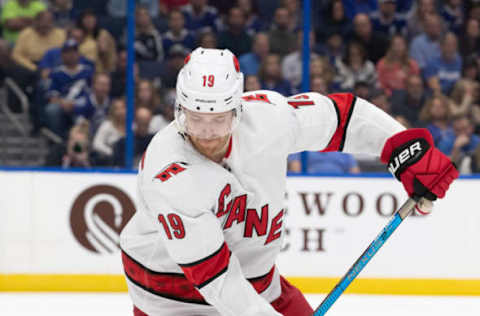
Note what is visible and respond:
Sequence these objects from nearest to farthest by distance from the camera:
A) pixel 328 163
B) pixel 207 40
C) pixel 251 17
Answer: pixel 328 163 < pixel 207 40 < pixel 251 17


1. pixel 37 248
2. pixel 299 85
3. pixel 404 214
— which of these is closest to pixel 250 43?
pixel 299 85

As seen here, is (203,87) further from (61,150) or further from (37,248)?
(61,150)

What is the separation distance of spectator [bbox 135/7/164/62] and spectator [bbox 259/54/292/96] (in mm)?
748

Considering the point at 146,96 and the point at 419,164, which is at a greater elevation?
the point at 419,164

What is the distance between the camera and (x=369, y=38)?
5406 mm

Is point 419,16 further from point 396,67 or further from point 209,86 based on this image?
point 209,86

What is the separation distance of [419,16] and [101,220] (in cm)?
273

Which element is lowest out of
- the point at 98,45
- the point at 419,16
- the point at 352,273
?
the point at 98,45

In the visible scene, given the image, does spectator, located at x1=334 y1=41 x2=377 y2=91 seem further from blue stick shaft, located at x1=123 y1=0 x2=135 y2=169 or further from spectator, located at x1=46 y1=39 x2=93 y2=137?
spectator, located at x1=46 y1=39 x2=93 y2=137

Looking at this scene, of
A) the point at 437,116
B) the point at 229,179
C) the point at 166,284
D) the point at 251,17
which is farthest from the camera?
the point at 251,17

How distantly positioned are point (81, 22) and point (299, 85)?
1.67 m

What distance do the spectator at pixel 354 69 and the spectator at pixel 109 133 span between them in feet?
4.73

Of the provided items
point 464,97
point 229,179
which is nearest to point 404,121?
point 464,97

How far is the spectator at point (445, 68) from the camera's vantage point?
525cm
